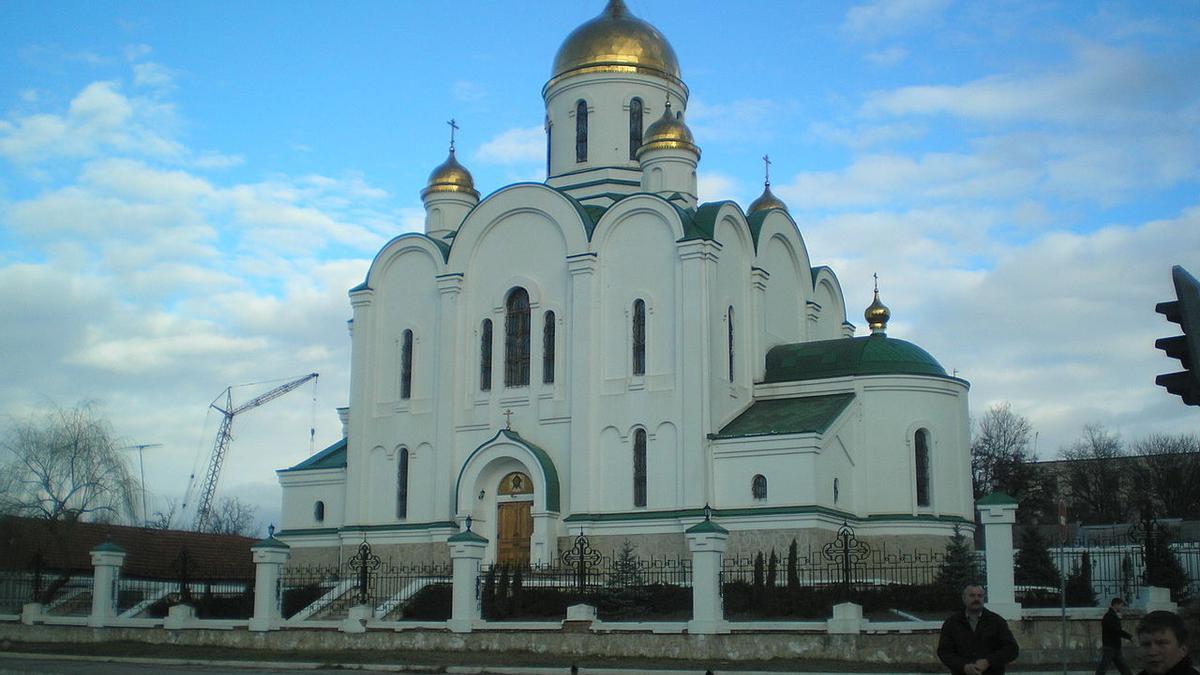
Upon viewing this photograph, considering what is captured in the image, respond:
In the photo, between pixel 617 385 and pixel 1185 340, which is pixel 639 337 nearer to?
pixel 617 385

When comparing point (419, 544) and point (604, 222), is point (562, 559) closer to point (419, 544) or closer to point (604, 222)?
point (419, 544)

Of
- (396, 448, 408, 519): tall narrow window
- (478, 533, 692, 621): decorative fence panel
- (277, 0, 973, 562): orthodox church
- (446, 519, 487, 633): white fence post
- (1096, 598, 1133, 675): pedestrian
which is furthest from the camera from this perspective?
(396, 448, 408, 519): tall narrow window

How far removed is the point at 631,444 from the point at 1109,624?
15205 millimetres

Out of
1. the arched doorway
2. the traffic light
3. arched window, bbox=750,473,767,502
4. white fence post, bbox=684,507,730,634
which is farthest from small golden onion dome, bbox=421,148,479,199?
the traffic light

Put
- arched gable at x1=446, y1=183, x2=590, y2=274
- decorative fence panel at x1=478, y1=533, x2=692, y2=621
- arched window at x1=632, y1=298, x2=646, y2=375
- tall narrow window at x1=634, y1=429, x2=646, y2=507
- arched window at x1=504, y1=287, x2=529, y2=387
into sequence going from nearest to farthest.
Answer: decorative fence panel at x1=478, y1=533, x2=692, y2=621, tall narrow window at x1=634, y1=429, x2=646, y2=507, arched window at x1=632, y1=298, x2=646, y2=375, arched gable at x1=446, y1=183, x2=590, y2=274, arched window at x1=504, y1=287, x2=529, y2=387

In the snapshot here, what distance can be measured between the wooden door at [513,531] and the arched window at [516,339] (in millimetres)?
2805

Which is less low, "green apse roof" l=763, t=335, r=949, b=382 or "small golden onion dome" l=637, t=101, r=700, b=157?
"small golden onion dome" l=637, t=101, r=700, b=157

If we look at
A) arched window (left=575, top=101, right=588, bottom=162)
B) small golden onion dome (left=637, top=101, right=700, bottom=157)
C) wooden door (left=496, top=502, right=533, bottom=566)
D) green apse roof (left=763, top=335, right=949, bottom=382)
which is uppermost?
arched window (left=575, top=101, right=588, bottom=162)

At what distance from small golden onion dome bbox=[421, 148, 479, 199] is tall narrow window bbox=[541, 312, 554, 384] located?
577 centimetres

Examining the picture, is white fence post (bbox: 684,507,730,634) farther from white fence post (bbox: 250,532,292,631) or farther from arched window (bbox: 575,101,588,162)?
arched window (bbox: 575,101,588,162)

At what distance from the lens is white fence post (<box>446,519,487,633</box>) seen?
1942 cm

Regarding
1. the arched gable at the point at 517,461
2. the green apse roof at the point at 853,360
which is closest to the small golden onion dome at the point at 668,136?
the green apse roof at the point at 853,360

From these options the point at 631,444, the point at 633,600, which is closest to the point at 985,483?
the point at 631,444

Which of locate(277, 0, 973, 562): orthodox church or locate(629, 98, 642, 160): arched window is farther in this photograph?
locate(629, 98, 642, 160): arched window
